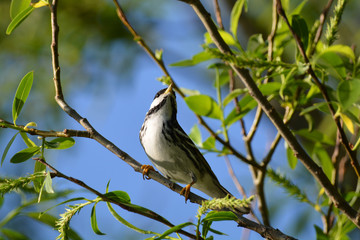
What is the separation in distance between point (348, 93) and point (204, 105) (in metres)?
0.90

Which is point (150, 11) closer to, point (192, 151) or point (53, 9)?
point (192, 151)

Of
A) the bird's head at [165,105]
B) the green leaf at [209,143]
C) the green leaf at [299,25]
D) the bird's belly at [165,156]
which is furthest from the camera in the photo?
the bird's head at [165,105]

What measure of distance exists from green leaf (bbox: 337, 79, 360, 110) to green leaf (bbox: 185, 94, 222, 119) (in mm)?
835

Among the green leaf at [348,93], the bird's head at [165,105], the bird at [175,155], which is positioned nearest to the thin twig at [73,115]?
the green leaf at [348,93]

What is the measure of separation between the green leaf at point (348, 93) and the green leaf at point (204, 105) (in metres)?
0.84

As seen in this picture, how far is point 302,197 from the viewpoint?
7.89 feet

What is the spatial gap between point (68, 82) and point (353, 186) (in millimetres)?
2952

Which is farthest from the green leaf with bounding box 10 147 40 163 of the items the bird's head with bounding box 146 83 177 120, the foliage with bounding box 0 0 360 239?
the bird's head with bounding box 146 83 177 120

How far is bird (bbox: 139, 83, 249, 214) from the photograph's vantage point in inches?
141

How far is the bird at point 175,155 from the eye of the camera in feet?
11.8

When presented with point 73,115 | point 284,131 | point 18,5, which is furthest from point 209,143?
point 18,5

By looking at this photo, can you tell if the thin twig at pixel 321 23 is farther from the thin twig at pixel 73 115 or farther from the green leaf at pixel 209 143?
the thin twig at pixel 73 115

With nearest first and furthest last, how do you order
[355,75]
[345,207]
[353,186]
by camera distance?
[345,207] < [355,75] < [353,186]

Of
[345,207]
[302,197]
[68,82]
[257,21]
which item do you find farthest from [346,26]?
[345,207]
